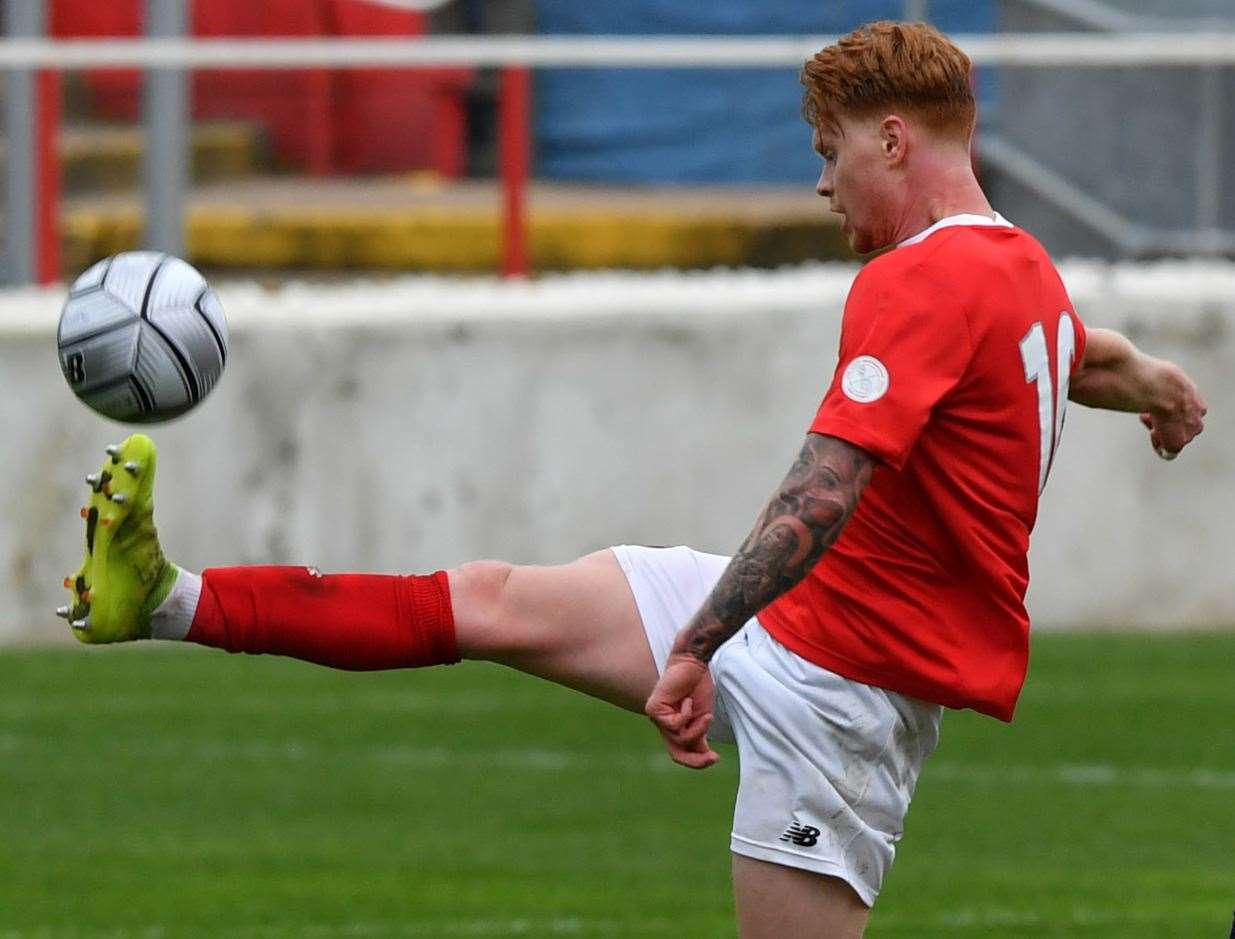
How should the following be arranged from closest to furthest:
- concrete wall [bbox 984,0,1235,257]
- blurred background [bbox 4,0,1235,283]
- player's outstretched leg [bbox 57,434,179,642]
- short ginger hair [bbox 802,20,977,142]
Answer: short ginger hair [bbox 802,20,977,142] → player's outstretched leg [bbox 57,434,179,642] → blurred background [bbox 4,0,1235,283] → concrete wall [bbox 984,0,1235,257]

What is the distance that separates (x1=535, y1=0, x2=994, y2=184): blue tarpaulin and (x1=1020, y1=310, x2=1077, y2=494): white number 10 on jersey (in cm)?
651

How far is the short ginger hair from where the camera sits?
4.57 m

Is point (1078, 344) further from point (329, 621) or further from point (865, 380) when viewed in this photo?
point (329, 621)

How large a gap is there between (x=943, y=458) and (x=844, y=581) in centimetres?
31

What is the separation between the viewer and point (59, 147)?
1155 cm

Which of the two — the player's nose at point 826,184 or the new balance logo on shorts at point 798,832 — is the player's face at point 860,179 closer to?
the player's nose at point 826,184

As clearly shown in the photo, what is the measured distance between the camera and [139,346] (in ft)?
18.0

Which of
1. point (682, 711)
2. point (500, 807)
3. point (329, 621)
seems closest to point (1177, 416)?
point (682, 711)

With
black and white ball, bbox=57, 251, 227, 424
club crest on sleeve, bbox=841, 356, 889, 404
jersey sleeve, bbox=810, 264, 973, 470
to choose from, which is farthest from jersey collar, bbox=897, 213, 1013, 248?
black and white ball, bbox=57, 251, 227, 424

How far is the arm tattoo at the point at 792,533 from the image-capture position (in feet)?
14.5

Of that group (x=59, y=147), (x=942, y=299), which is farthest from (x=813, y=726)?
(x=59, y=147)

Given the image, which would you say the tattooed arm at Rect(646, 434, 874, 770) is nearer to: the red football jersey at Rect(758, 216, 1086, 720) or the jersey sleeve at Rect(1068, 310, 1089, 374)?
the red football jersey at Rect(758, 216, 1086, 720)

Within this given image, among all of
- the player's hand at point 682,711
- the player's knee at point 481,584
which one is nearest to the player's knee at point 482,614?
the player's knee at point 481,584

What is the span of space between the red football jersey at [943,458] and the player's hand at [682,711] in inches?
14.9
